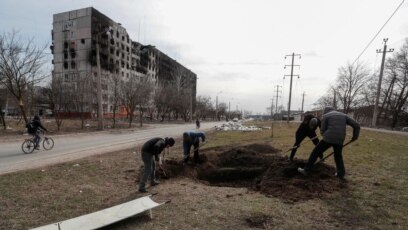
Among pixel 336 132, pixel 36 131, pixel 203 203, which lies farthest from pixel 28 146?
pixel 336 132

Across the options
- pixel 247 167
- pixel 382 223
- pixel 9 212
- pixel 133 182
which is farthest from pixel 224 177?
pixel 9 212

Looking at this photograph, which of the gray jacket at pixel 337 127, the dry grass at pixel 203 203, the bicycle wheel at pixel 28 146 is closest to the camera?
the dry grass at pixel 203 203

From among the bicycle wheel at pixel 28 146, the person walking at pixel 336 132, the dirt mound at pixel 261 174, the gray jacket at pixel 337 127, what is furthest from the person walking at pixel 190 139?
the bicycle wheel at pixel 28 146

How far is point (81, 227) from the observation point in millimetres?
4000

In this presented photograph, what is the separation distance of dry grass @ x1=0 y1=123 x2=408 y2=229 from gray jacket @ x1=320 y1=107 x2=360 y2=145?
41.8 inches

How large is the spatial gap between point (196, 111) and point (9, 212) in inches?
3183

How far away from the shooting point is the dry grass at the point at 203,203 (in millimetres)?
4320

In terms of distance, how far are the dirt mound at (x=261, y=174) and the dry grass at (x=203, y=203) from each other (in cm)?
39

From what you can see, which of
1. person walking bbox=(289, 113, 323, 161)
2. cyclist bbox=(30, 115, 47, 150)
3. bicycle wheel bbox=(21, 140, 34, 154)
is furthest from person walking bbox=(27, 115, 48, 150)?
person walking bbox=(289, 113, 323, 161)

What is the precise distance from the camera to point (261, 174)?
28.4 feet

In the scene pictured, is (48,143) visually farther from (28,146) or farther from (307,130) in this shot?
(307,130)

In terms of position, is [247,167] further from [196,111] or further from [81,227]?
[196,111]

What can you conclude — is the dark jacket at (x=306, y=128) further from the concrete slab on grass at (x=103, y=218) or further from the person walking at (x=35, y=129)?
the person walking at (x=35, y=129)

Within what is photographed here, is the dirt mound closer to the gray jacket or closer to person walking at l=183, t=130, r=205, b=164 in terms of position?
person walking at l=183, t=130, r=205, b=164
